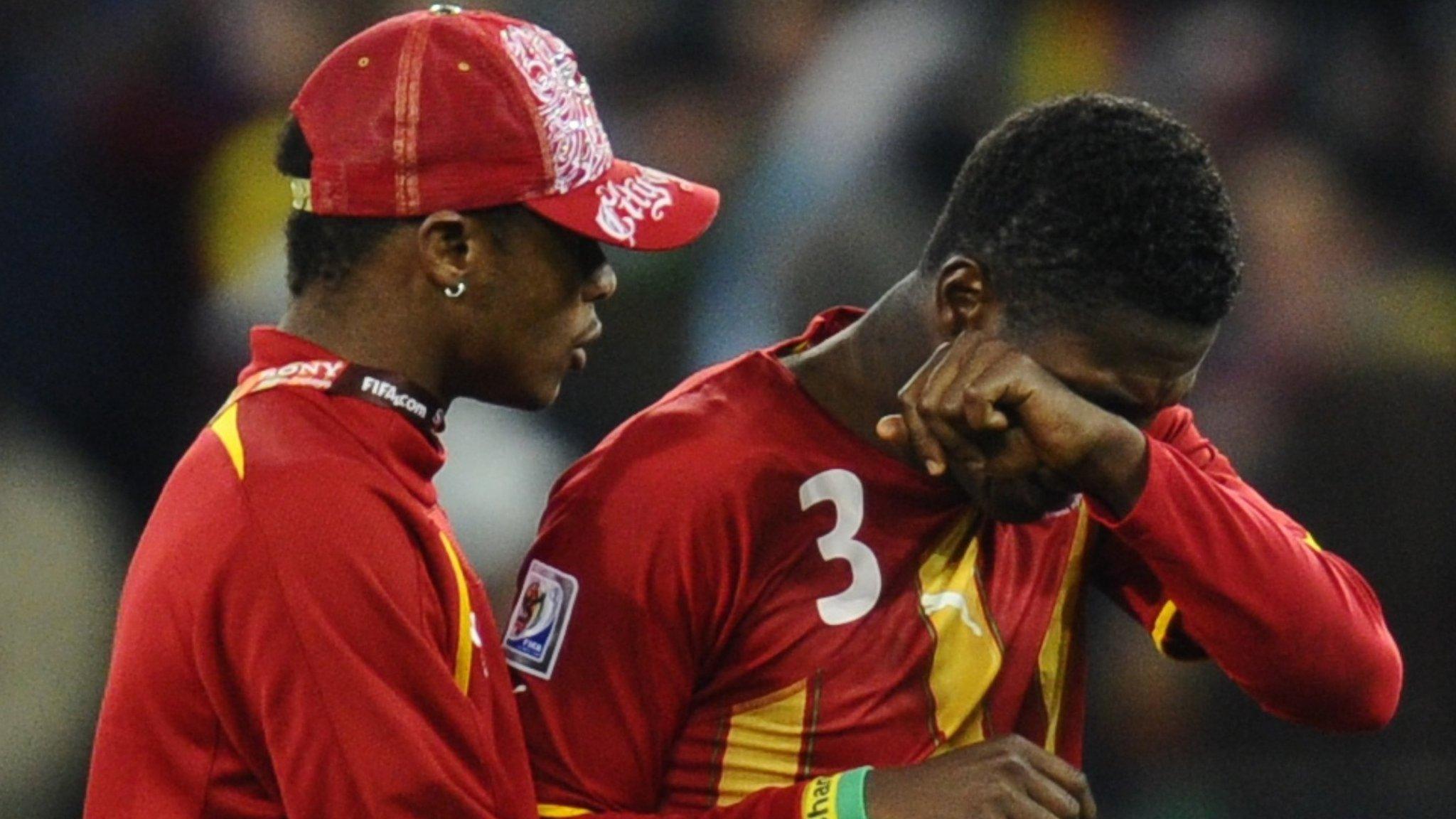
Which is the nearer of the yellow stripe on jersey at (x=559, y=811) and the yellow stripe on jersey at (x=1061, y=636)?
the yellow stripe on jersey at (x=559, y=811)

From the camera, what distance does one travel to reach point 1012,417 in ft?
7.61

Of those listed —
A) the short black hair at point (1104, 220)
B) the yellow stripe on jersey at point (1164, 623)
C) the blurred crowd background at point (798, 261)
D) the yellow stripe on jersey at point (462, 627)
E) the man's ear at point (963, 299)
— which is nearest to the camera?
the yellow stripe on jersey at point (462, 627)

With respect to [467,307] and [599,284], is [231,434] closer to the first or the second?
[467,307]

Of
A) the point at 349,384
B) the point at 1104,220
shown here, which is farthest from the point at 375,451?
the point at 1104,220

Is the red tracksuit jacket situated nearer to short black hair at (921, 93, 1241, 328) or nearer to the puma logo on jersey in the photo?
the puma logo on jersey

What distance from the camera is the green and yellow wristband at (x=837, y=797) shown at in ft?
7.59

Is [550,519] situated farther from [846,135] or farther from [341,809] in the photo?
[846,135]

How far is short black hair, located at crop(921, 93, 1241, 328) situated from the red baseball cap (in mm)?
395

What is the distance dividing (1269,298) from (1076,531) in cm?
263

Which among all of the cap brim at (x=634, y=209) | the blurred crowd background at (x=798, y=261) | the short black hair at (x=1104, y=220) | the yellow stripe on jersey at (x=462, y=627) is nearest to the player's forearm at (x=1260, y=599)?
the short black hair at (x=1104, y=220)

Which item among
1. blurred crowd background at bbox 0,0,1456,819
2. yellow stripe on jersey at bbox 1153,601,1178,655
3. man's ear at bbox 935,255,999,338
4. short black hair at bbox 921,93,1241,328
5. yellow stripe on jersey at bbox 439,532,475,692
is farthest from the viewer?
blurred crowd background at bbox 0,0,1456,819

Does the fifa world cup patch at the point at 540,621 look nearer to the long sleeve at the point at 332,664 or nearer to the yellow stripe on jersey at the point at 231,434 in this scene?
the long sleeve at the point at 332,664

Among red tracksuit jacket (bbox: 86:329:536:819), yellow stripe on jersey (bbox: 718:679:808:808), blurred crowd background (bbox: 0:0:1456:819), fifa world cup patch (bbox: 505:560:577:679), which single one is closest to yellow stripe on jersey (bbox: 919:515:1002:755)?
yellow stripe on jersey (bbox: 718:679:808:808)

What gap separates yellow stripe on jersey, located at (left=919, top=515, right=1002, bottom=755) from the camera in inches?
98.8
